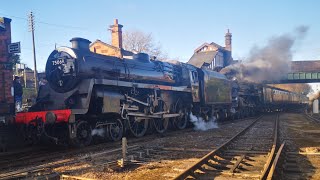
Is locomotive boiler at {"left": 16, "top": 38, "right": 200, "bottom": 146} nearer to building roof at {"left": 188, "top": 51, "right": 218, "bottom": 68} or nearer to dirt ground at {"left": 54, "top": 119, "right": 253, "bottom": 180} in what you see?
dirt ground at {"left": 54, "top": 119, "right": 253, "bottom": 180}

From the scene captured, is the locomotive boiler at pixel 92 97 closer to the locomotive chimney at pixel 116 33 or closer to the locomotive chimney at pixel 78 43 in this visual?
the locomotive chimney at pixel 78 43

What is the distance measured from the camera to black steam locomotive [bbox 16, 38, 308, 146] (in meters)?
9.50

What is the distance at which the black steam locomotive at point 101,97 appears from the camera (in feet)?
31.2

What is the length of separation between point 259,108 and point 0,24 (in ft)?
84.9

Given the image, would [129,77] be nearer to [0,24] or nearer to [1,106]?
[1,106]

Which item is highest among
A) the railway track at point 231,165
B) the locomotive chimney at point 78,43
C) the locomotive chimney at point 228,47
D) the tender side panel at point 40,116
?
the locomotive chimney at point 228,47

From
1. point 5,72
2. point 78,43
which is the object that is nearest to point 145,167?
point 78,43

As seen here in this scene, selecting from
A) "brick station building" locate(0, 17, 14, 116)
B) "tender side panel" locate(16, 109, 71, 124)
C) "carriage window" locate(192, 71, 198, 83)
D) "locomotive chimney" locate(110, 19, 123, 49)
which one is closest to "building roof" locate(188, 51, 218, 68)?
"locomotive chimney" locate(110, 19, 123, 49)

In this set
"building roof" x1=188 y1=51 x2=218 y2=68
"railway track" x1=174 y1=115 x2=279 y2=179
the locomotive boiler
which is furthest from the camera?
"building roof" x1=188 y1=51 x2=218 y2=68

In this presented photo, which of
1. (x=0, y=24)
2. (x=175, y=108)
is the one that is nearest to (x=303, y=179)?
(x=175, y=108)

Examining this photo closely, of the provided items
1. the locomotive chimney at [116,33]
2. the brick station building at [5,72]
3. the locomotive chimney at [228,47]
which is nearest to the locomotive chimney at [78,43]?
the brick station building at [5,72]

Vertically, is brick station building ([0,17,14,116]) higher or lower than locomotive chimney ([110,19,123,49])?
lower

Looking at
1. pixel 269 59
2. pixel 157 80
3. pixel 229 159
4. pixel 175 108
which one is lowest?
pixel 229 159

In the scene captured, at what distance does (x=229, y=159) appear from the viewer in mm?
7469
